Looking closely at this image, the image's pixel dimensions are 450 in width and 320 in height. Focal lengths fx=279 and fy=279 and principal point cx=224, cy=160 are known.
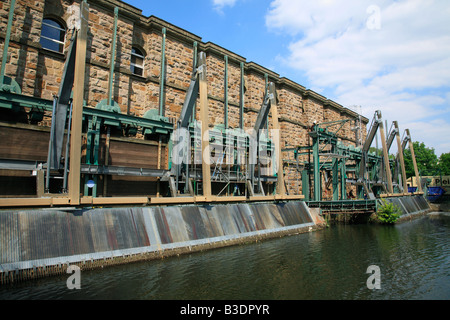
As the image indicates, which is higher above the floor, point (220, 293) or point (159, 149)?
point (159, 149)

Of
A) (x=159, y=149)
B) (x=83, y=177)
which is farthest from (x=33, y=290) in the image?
(x=159, y=149)

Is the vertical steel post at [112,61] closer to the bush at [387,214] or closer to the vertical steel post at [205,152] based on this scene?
the vertical steel post at [205,152]

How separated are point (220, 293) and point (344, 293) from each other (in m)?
2.73

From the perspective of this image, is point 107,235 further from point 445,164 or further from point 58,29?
point 445,164

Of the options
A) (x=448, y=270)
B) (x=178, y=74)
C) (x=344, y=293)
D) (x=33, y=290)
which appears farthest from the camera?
(x=178, y=74)

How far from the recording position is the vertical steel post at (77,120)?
24.4ft

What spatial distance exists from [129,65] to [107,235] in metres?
11.6

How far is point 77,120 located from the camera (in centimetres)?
769

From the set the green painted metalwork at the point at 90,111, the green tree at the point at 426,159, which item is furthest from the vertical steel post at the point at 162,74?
the green tree at the point at 426,159

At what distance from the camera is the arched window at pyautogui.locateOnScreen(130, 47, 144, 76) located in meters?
16.9

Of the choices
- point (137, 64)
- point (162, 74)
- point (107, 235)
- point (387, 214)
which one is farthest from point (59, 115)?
point (387, 214)

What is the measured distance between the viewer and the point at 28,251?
20.7 ft

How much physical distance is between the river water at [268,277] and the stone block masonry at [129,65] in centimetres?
789
